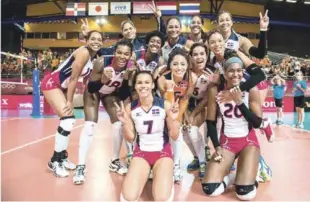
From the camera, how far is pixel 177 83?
3.54 metres

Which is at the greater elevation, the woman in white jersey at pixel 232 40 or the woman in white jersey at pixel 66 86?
the woman in white jersey at pixel 232 40

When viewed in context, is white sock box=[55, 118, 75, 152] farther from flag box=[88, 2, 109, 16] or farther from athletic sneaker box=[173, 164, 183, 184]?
flag box=[88, 2, 109, 16]

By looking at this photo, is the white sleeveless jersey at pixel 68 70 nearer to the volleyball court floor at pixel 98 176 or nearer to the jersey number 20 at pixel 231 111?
the volleyball court floor at pixel 98 176

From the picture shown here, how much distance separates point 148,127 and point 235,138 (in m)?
0.91

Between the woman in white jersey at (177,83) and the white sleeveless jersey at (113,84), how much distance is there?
0.44 meters

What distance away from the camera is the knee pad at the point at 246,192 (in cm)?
297

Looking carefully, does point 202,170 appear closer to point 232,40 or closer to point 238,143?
point 238,143

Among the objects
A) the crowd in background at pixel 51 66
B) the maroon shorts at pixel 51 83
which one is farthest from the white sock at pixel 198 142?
the crowd in background at pixel 51 66

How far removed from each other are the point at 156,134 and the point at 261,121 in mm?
1059

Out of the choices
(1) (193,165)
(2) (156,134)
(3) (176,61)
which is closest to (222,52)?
(3) (176,61)

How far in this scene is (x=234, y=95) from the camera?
10.4ft

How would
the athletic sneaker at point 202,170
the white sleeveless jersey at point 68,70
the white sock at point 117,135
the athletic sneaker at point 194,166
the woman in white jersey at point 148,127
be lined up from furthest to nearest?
the athletic sneaker at point 194,166, the white sock at point 117,135, the white sleeveless jersey at point 68,70, the athletic sneaker at point 202,170, the woman in white jersey at point 148,127

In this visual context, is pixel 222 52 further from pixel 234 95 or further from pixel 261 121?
pixel 261 121

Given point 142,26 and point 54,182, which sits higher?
point 142,26
